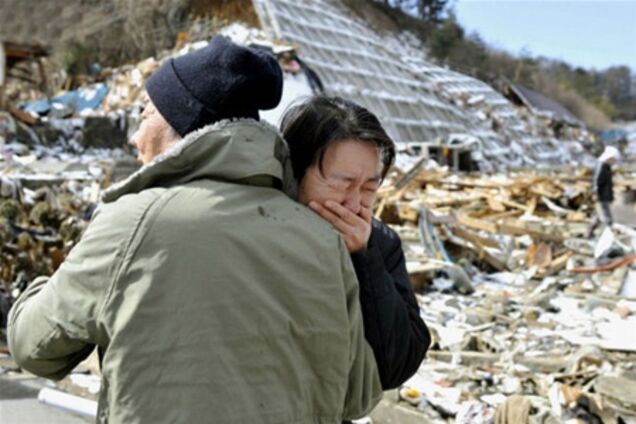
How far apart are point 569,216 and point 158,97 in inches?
565

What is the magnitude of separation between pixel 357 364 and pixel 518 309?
261 inches

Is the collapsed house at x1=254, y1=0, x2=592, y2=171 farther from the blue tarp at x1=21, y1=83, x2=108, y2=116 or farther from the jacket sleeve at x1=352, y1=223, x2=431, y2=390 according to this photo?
the jacket sleeve at x1=352, y1=223, x2=431, y2=390

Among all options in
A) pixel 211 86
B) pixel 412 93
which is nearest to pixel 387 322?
pixel 211 86

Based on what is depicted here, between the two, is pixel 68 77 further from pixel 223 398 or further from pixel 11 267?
pixel 223 398

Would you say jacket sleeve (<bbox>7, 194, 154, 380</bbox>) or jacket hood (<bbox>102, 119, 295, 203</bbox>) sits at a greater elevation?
jacket hood (<bbox>102, 119, 295, 203</bbox>)

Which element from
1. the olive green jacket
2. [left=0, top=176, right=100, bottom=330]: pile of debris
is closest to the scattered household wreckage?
[left=0, top=176, right=100, bottom=330]: pile of debris

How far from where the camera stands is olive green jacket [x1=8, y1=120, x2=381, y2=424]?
1.15 m

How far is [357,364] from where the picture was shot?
1.44 meters

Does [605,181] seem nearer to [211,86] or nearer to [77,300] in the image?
[211,86]

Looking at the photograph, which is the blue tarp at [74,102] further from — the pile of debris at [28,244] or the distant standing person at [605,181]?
the distant standing person at [605,181]

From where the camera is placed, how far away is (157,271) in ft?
3.76

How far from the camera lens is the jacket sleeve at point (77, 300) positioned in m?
1.17

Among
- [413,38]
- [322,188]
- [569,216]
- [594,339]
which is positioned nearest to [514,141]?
[413,38]

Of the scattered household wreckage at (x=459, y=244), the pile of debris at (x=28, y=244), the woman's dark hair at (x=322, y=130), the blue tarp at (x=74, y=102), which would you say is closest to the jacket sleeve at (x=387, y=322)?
the woman's dark hair at (x=322, y=130)
